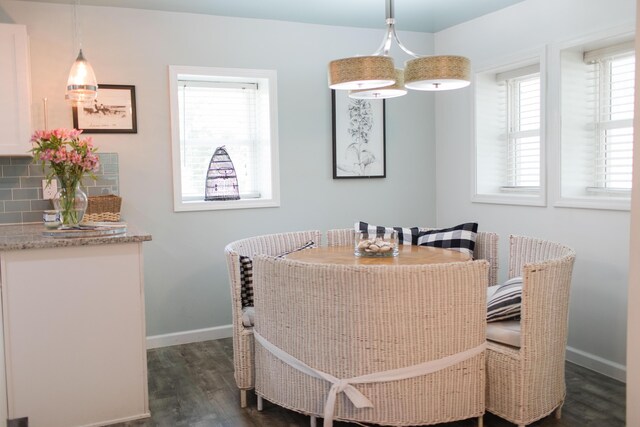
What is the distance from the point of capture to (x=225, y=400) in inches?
125

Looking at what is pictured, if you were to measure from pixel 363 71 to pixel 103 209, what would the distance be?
1.98 m

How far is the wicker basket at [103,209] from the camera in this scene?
368cm

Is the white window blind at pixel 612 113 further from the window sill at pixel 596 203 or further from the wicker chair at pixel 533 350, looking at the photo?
the wicker chair at pixel 533 350

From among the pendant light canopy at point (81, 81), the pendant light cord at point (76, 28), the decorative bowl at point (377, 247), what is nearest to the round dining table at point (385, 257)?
the decorative bowl at point (377, 247)

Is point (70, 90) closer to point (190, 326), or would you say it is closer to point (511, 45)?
point (190, 326)

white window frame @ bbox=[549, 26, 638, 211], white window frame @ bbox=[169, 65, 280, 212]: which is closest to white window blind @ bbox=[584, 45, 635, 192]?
white window frame @ bbox=[549, 26, 638, 211]

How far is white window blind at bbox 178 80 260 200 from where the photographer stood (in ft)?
14.2

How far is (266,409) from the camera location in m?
3.02

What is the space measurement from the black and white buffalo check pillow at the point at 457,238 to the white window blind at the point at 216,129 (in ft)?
4.96

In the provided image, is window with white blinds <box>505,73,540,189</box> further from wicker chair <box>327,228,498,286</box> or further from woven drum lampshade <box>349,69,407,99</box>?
woven drum lampshade <box>349,69,407,99</box>

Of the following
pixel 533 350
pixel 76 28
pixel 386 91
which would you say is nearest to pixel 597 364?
pixel 533 350

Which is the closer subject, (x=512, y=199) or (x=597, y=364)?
(x=597, y=364)

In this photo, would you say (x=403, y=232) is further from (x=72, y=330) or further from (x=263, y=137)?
(x=72, y=330)

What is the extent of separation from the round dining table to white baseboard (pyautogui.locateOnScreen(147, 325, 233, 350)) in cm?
128
